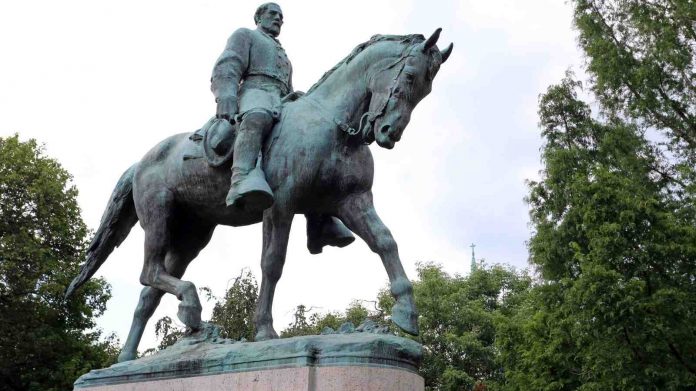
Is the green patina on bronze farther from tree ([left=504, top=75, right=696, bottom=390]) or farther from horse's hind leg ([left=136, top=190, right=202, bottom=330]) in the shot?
tree ([left=504, top=75, right=696, bottom=390])

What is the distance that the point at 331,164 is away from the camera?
665cm

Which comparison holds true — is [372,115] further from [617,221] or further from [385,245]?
[617,221]

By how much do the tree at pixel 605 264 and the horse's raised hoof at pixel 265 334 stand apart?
9781 millimetres

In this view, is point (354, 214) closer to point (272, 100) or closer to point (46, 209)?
point (272, 100)

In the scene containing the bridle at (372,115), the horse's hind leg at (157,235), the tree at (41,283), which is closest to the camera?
the bridle at (372,115)

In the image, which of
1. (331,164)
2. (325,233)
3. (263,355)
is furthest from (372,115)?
(263,355)

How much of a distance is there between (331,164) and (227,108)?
1142mm

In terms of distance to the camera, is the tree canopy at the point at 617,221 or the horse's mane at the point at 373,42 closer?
the horse's mane at the point at 373,42

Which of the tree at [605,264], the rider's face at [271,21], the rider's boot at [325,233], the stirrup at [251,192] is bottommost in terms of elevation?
the stirrup at [251,192]

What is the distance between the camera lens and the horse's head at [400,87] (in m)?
6.47

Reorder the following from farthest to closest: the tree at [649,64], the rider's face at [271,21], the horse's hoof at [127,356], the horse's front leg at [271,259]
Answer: the tree at [649,64] < the rider's face at [271,21] < the horse's hoof at [127,356] < the horse's front leg at [271,259]

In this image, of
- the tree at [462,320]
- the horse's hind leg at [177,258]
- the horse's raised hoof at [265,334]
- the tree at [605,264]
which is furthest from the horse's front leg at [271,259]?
the tree at [462,320]

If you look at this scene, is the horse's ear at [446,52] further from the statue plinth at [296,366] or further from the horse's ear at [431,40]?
the statue plinth at [296,366]

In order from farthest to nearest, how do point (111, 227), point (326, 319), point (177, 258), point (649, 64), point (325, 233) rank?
point (326, 319), point (649, 64), point (111, 227), point (177, 258), point (325, 233)
